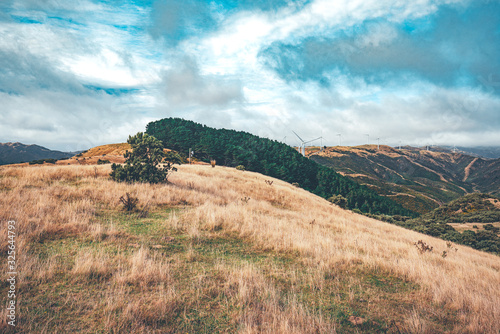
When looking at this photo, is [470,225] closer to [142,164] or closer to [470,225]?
[470,225]

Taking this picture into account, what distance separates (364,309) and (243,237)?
4.93 meters

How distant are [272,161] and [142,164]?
256 feet

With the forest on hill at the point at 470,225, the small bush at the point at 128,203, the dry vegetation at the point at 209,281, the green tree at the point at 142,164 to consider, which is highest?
the green tree at the point at 142,164

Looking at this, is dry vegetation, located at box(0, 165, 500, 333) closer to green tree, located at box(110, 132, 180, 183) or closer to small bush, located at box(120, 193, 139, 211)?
small bush, located at box(120, 193, 139, 211)

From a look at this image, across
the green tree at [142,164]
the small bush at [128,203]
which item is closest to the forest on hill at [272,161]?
the green tree at [142,164]

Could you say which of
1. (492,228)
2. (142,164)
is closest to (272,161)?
(492,228)

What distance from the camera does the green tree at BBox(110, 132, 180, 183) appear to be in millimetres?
16141

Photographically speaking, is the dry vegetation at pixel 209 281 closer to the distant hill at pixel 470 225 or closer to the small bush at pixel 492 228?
the distant hill at pixel 470 225

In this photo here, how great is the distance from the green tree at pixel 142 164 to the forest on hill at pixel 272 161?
206 feet

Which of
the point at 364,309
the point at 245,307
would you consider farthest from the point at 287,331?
the point at 364,309

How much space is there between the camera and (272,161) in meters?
92.7

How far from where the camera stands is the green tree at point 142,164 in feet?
53.0

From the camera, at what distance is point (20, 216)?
7402mm

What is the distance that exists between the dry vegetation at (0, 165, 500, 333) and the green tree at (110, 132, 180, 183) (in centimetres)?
619
